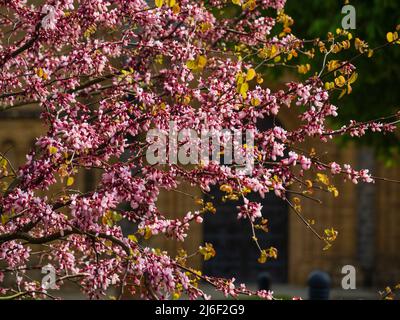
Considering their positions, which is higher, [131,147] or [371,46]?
[371,46]

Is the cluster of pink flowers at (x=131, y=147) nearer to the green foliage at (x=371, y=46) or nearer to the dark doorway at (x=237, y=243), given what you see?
the green foliage at (x=371, y=46)

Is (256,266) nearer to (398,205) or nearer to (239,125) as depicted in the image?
(398,205)

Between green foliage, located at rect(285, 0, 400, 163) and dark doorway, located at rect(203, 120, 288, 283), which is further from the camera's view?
dark doorway, located at rect(203, 120, 288, 283)

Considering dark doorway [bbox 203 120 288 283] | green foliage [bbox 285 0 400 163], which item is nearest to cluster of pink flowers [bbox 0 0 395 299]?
green foliage [bbox 285 0 400 163]

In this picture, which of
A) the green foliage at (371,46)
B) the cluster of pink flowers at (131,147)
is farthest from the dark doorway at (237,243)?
the cluster of pink flowers at (131,147)

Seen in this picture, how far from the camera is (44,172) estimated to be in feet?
22.6

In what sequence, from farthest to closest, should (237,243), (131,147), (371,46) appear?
(237,243) → (371,46) → (131,147)

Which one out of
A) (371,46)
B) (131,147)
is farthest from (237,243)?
(131,147)

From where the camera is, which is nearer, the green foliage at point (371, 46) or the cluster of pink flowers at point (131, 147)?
the cluster of pink flowers at point (131, 147)

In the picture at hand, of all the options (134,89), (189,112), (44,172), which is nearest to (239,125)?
(189,112)

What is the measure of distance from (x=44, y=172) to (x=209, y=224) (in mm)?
16862

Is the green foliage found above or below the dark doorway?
above

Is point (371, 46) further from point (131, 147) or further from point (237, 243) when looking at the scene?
point (237, 243)

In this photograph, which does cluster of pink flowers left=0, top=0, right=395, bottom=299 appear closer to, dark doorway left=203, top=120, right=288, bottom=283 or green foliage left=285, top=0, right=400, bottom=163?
green foliage left=285, top=0, right=400, bottom=163
